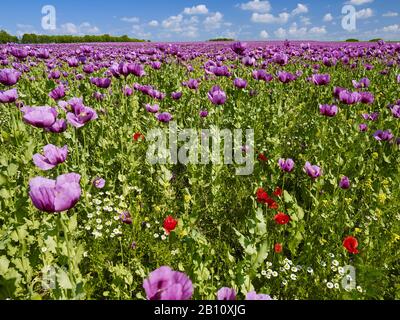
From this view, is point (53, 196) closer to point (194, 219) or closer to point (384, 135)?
point (194, 219)

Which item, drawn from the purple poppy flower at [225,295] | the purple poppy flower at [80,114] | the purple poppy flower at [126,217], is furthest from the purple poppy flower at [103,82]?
the purple poppy flower at [225,295]

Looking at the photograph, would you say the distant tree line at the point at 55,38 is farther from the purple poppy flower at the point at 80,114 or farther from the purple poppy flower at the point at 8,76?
the purple poppy flower at the point at 80,114

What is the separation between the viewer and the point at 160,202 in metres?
3.70

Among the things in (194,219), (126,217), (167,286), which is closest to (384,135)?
(194,219)

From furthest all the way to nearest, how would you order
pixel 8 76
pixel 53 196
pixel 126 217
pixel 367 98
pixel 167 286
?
pixel 367 98, pixel 8 76, pixel 126 217, pixel 53 196, pixel 167 286

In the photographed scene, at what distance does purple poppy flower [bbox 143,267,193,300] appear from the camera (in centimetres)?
117

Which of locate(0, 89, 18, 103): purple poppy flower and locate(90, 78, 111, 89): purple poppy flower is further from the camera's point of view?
locate(90, 78, 111, 89): purple poppy flower

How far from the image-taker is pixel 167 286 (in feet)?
4.00

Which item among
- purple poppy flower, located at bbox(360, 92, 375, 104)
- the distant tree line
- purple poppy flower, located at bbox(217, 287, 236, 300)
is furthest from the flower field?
the distant tree line

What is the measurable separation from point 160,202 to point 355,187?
215 centimetres

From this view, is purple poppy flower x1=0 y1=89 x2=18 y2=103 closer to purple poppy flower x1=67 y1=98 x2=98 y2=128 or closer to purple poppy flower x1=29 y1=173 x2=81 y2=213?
purple poppy flower x1=67 y1=98 x2=98 y2=128

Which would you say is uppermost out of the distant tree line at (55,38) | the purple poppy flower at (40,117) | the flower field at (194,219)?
the distant tree line at (55,38)

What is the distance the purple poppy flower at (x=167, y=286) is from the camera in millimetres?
1173
